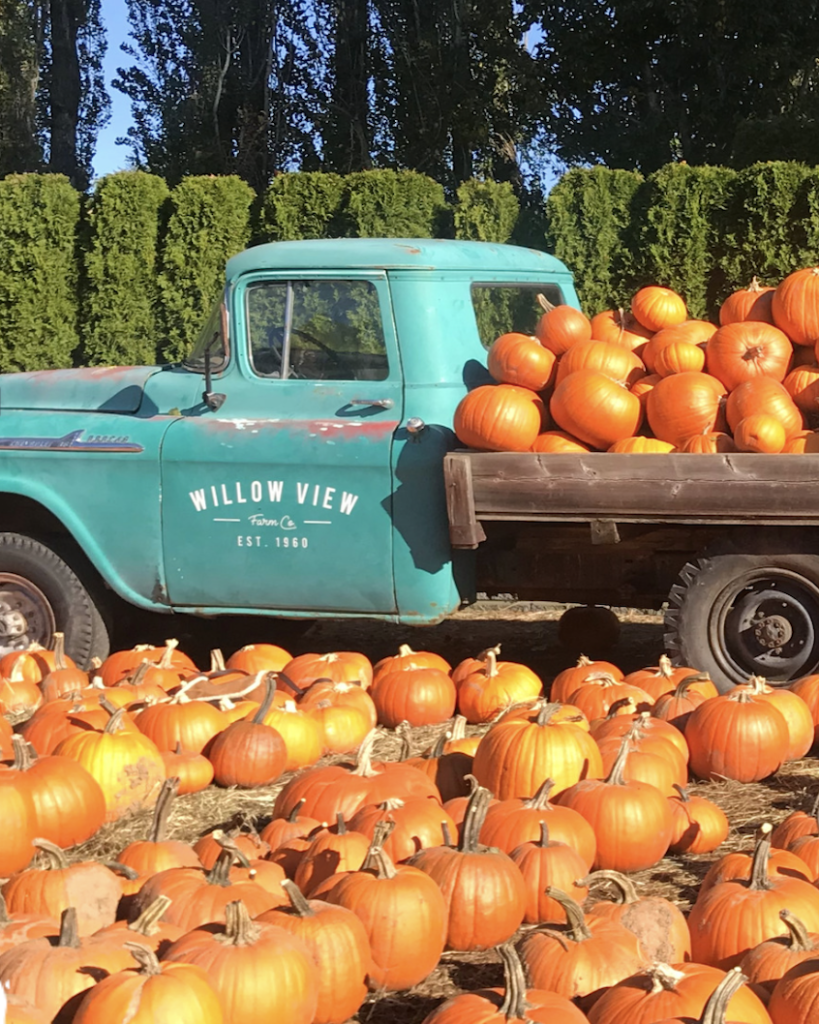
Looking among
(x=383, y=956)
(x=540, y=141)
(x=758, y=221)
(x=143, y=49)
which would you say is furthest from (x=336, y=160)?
(x=383, y=956)

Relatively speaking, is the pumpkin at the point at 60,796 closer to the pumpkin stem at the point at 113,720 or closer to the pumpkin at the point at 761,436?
the pumpkin stem at the point at 113,720

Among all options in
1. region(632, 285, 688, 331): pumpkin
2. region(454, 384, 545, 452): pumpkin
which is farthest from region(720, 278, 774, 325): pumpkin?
region(454, 384, 545, 452): pumpkin

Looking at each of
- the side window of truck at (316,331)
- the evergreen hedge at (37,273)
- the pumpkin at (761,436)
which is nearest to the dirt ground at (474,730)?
the pumpkin at (761,436)

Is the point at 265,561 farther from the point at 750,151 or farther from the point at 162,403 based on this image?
the point at 750,151

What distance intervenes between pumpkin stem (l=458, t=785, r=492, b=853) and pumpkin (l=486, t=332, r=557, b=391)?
2.87 metres

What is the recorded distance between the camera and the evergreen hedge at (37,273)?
13.4 metres

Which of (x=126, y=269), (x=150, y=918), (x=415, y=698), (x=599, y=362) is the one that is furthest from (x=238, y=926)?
(x=126, y=269)

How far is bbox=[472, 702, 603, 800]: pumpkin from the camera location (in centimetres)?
419

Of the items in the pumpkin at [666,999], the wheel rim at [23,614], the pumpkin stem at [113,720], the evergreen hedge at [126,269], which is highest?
the evergreen hedge at [126,269]

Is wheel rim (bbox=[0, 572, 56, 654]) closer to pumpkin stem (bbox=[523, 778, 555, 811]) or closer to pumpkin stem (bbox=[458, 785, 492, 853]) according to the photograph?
pumpkin stem (bbox=[523, 778, 555, 811])

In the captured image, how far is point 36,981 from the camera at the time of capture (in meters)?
2.62

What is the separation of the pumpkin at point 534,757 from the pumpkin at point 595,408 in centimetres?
173

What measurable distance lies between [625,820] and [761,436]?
84.4 inches

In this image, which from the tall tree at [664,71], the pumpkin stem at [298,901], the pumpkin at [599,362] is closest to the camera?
the pumpkin stem at [298,901]
